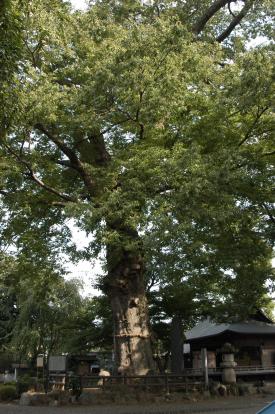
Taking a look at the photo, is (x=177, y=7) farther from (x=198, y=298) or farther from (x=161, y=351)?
(x=161, y=351)

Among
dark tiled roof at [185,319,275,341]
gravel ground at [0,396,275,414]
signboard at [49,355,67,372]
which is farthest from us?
dark tiled roof at [185,319,275,341]

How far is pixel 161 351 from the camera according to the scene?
2922cm

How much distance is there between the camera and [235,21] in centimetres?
2047

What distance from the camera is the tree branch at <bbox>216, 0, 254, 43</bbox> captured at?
1955 centimetres

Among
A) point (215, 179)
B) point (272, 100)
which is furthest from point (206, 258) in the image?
point (272, 100)

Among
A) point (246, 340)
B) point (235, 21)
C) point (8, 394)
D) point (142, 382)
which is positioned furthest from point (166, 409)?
point (235, 21)

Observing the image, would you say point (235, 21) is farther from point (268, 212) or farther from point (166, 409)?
point (166, 409)

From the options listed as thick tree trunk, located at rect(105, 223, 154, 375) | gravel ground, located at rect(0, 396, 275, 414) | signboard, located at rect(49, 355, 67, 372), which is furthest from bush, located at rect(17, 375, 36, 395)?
thick tree trunk, located at rect(105, 223, 154, 375)

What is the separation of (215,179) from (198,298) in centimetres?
1160

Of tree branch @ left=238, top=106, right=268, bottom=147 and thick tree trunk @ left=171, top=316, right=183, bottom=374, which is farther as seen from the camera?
thick tree trunk @ left=171, top=316, right=183, bottom=374

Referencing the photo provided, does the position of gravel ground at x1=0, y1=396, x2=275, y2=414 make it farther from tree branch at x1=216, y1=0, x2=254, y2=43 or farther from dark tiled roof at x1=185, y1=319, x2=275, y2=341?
tree branch at x1=216, y1=0, x2=254, y2=43

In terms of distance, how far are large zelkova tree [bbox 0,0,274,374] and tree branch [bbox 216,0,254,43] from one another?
11.2 inches

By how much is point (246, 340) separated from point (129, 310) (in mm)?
12733

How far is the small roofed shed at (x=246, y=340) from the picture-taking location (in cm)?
2536
